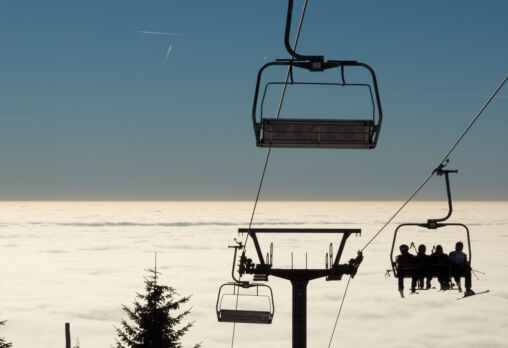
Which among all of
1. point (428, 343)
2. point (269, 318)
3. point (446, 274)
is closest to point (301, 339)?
point (269, 318)

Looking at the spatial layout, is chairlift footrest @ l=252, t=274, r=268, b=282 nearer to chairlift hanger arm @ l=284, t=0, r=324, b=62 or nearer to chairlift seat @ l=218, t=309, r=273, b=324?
chairlift seat @ l=218, t=309, r=273, b=324

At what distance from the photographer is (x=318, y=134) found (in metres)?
7.12

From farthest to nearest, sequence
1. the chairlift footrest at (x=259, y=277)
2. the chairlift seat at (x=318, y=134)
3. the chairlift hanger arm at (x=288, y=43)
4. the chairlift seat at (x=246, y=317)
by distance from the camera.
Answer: the chairlift footrest at (x=259, y=277) < the chairlift seat at (x=246, y=317) < the chairlift seat at (x=318, y=134) < the chairlift hanger arm at (x=288, y=43)

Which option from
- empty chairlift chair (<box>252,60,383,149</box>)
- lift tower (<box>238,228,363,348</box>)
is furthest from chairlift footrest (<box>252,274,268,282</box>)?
empty chairlift chair (<box>252,60,383,149</box>)

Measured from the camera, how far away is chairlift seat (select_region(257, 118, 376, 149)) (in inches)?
277

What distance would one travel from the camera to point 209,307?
174 metres

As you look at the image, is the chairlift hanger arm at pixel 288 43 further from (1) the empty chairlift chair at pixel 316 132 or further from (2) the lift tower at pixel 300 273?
(2) the lift tower at pixel 300 273

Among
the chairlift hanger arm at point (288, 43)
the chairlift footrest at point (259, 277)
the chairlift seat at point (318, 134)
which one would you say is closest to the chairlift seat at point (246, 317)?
the chairlift footrest at point (259, 277)

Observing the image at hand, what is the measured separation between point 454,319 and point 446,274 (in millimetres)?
171534

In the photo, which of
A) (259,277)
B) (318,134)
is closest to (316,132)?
(318,134)

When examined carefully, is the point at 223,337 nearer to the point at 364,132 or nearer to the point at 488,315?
the point at 488,315

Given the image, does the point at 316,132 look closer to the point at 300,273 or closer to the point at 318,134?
the point at 318,134

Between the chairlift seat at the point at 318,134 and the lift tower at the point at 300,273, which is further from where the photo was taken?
the lift tower at the point at 300,273

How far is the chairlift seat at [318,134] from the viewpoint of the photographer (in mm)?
7035
